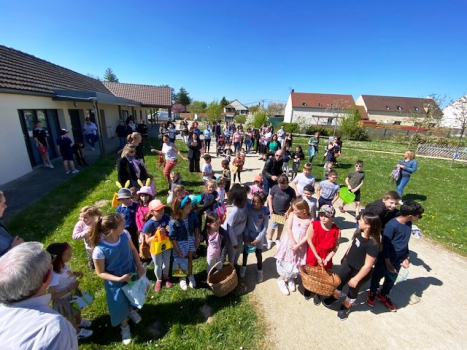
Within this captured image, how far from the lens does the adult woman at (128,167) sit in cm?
470

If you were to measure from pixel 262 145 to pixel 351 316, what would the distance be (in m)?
11.7

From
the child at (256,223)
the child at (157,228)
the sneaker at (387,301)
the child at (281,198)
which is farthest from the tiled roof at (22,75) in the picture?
the sneaker at (387,301)

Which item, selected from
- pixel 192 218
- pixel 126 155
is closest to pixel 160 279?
pixel 192 218

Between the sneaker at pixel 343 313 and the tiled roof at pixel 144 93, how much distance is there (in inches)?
956

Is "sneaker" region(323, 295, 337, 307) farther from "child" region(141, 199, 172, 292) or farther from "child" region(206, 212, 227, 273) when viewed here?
"child" region(141, 199, 172, 292)

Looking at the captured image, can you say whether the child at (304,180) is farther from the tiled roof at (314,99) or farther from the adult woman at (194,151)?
the tiled roof at (314,99)

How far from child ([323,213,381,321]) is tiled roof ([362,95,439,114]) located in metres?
59.1

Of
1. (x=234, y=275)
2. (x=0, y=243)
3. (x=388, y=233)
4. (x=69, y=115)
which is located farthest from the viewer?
(x=69, y=115)

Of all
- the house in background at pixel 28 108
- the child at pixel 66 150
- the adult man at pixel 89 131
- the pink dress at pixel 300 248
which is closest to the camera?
the pink dress at pixel 300 248

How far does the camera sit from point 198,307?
3.33 metres

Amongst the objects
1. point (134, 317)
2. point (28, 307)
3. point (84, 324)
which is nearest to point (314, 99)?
point (134, 317)

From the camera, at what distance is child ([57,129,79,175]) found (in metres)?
8.37

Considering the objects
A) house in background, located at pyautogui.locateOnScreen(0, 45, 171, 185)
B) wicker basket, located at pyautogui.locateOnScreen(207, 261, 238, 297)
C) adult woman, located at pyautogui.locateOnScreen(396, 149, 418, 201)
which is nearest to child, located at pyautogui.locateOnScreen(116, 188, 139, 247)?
wicker basket, located at pyautogui.locateOnScreen(207, 261, 238, 297)

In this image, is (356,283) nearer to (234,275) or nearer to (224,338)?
(234,275)
